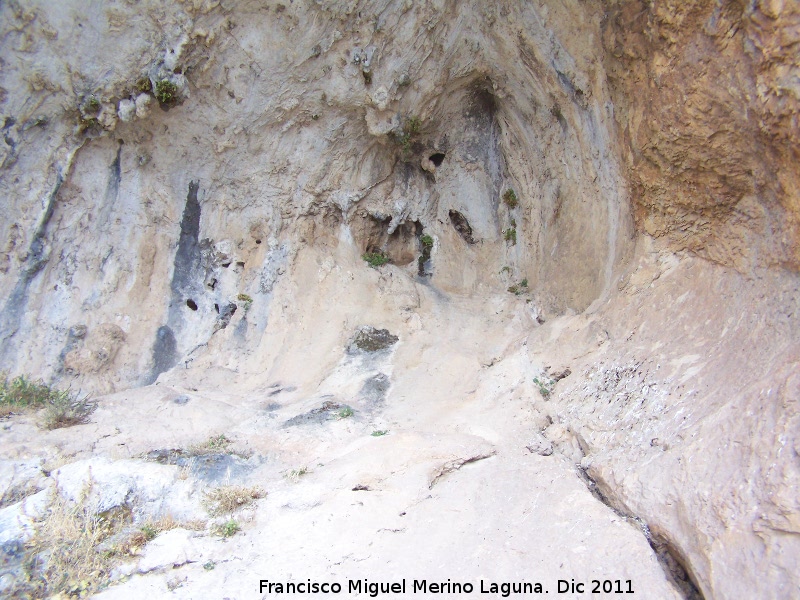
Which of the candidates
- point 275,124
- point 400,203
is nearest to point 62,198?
point 275,124

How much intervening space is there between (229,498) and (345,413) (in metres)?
2.02

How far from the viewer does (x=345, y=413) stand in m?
6.07

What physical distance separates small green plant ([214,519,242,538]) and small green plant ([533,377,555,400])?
3398mm

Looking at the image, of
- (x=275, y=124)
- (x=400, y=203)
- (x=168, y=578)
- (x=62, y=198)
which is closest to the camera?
(x=168, y=578)

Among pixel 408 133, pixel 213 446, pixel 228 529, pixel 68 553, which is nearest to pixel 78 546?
pixel 68 553

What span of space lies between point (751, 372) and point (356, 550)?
2989mm

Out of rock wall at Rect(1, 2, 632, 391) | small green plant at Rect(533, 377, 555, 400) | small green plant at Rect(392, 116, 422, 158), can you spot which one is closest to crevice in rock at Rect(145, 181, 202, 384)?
rock wall at Rect(1, 2, 632, 391)

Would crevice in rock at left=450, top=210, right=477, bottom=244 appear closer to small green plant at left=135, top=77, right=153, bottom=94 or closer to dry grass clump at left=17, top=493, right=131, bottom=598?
small green plant at left=135, top=77, right=153, bottom=94

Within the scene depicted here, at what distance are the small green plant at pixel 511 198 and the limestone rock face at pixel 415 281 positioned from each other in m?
0.06

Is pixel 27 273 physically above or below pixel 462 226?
below

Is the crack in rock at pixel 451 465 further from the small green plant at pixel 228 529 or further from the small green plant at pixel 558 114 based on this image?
the small green plant at pixel 558 114

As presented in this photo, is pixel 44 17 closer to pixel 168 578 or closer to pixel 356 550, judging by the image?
pixel 168 578

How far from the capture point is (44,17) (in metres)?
6.66

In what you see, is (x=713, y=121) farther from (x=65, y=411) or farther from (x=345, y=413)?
(x=65, y=411)
